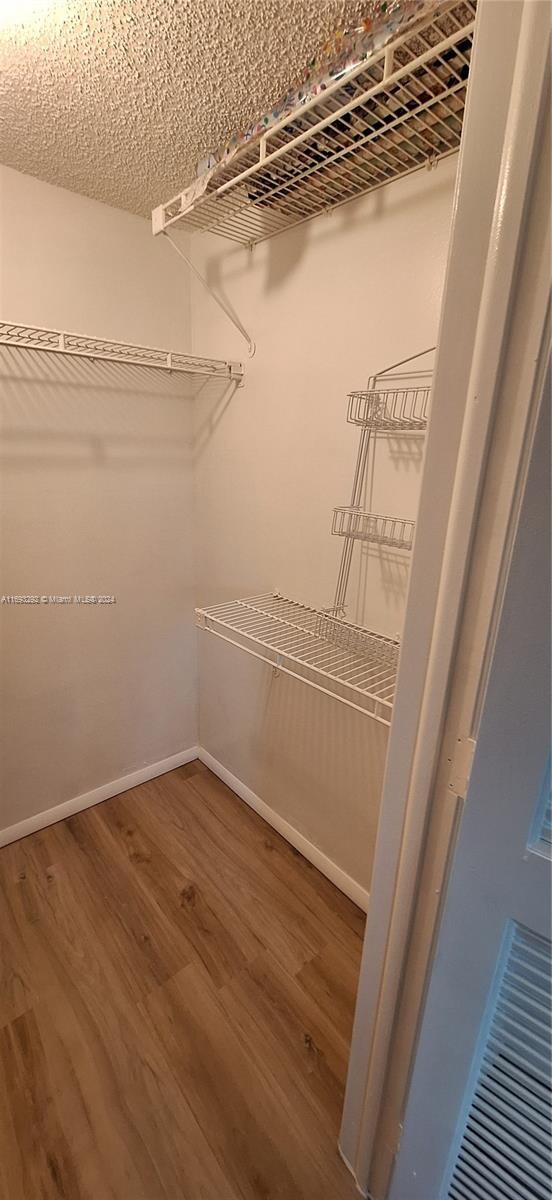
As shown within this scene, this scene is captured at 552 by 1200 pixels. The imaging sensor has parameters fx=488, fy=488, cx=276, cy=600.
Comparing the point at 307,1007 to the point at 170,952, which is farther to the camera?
the point at 170,952

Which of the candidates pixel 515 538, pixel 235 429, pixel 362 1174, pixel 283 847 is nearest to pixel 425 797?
pixel 515 538

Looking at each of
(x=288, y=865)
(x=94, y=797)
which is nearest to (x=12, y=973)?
(x=94, y=797)

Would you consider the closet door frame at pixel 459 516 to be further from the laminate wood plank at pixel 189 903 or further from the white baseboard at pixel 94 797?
the white baseboard at pixel 94 797

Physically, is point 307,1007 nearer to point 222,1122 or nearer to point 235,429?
point 222,1122

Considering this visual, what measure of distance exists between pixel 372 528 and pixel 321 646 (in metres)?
0.38

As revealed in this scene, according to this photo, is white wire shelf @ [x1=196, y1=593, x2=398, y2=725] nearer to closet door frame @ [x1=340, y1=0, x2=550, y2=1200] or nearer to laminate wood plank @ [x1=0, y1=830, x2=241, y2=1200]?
closet door frame @ [x1=340, y1=0, x2=550, y2=1200]

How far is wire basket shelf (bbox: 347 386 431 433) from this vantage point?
1259mm

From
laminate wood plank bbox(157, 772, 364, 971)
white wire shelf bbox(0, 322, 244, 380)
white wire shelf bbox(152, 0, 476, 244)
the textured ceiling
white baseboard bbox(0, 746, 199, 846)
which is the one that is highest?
the textured ceiling

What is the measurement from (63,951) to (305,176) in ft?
7.63

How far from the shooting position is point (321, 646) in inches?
58.1

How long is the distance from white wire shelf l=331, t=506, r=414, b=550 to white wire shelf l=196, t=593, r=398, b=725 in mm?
279

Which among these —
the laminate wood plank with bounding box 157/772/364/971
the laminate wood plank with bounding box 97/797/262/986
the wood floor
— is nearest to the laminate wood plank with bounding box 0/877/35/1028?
the wood floor

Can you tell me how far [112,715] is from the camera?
2129mm

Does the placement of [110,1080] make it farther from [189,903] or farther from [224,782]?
[224,782]
